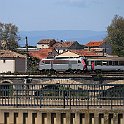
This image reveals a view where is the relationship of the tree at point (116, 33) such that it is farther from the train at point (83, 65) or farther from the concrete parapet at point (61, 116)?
the concrete parapet at point (61, 116)

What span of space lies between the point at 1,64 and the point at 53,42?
339 feet

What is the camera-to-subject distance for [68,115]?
19.8 metres

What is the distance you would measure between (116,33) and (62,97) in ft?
310

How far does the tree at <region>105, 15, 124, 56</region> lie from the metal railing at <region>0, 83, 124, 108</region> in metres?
93.5

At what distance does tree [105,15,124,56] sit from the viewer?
11444 centimetres

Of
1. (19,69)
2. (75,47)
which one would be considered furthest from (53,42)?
(19,69)

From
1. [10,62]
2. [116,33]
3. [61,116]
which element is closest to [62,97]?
[61,116]

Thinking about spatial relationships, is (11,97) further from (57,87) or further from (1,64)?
(1,64)

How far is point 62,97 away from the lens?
21047 millimetres

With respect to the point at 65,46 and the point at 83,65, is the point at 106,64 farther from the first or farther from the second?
the point at 65,46

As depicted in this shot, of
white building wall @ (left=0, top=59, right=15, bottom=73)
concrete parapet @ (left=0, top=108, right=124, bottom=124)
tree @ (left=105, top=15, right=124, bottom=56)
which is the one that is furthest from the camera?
tree @ (left=105, top=15, right=124, bottom=56)

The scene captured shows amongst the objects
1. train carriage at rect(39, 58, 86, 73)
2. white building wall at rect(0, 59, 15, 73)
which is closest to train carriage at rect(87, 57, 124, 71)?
train carriage at rect(39, 58, 86, 73)

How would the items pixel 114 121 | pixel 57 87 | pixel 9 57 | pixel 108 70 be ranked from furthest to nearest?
pixel 9 57 < pixel 108 70 < pixel 57 87 < pixel 114 121

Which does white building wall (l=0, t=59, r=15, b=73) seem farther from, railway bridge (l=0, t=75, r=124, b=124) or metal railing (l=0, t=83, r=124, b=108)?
metal railing (l=0, t=83, r=124, b=108)
